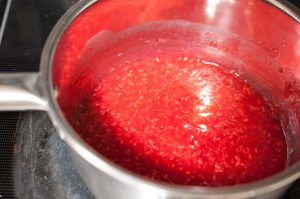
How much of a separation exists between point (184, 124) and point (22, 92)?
0.40 metres

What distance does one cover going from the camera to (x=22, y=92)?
0.68 meters

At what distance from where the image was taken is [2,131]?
0.94 m

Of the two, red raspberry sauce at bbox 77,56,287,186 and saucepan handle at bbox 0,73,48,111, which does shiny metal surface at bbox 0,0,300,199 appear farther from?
red raspberry sauce at bbox 77,56,287,186

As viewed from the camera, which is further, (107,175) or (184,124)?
(184,124)

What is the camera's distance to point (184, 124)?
957mm

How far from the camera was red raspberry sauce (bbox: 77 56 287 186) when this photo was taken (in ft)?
2.88

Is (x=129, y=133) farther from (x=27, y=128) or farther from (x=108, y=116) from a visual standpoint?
(x=27, y=128)

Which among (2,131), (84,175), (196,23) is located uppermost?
(196,23)

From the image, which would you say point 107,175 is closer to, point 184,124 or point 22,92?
point 22,92

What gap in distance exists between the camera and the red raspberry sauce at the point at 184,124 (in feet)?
2.88

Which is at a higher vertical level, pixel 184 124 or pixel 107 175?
pixel 107 175

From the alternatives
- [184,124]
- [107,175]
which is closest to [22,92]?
[107,175]

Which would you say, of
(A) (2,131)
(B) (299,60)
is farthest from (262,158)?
(A) (2,131)

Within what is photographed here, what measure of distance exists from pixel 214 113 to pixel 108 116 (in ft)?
0.82
